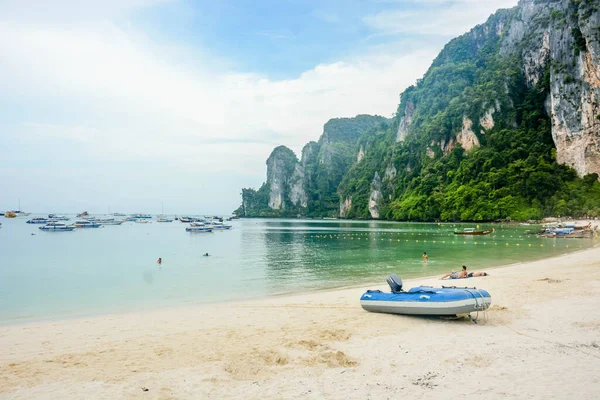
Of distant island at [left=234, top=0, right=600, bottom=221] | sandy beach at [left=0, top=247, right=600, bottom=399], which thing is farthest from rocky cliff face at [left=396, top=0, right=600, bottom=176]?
sandy beach at [left=0, top=247, right=600, bottom=399]

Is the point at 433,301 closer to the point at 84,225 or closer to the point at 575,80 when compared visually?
the point at 575,80

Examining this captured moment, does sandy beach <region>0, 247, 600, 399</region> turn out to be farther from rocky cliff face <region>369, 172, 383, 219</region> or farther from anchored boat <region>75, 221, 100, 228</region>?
rocky cliff face <region>369, 172, 383, 219</region>

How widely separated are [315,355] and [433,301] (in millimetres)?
4142

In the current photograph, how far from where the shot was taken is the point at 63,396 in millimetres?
6566

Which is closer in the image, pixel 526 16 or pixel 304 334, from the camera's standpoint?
pixel 304 334

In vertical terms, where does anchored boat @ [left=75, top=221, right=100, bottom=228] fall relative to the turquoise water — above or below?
above

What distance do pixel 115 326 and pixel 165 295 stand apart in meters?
6.85

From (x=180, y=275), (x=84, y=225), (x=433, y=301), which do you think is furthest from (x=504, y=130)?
(x=84, y=225)

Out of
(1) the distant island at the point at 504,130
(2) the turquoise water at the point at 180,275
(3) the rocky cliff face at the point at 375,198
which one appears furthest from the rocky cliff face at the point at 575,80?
(3) the rocky cliff face at the point at 375,198

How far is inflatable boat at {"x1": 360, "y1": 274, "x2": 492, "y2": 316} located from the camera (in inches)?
404

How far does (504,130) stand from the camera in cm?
10581

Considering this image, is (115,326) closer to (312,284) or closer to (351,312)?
(351,312)

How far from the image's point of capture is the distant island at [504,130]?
80.2 metres

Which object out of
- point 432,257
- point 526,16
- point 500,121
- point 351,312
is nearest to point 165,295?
point 351,312
